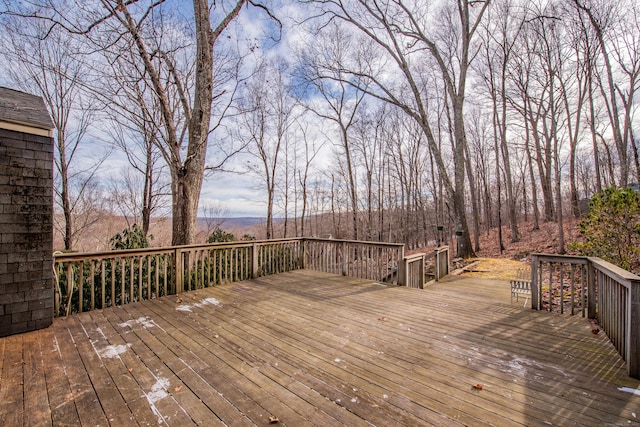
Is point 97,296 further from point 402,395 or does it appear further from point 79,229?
point 79,229

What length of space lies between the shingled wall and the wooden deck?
0.30m

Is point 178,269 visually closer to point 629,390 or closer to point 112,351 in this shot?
point 112,351

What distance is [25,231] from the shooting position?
11.1ft

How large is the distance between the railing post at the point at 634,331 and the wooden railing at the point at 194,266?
3.35 metres

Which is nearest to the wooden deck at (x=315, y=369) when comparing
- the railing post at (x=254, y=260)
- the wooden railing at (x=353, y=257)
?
the wooden railing at (x=353, y=257)

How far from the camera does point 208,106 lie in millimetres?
6859

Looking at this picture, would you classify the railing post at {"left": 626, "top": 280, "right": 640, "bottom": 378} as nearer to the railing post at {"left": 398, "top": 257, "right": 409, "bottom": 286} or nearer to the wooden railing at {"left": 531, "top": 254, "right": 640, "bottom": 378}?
the wooden railing at {"left": 531, "top": 254, "right": 640, "bottom": 378}

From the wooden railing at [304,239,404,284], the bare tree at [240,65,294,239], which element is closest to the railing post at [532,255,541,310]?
the wooden railing at [304,239,404,284]

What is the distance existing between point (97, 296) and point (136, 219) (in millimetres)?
12350

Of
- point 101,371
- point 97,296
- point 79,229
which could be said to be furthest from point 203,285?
point 79,229

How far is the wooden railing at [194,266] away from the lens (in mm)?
3979

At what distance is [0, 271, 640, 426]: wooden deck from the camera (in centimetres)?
191

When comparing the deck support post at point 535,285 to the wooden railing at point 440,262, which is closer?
the deck support post at point 535,285

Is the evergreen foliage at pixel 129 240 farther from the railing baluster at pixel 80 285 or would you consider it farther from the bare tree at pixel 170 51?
the railing baluster at pixel 80 285
